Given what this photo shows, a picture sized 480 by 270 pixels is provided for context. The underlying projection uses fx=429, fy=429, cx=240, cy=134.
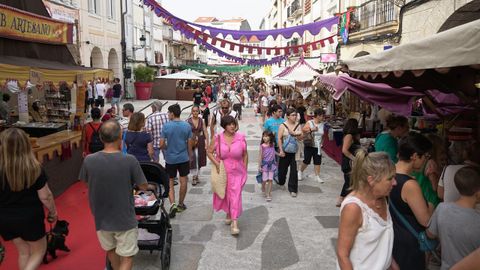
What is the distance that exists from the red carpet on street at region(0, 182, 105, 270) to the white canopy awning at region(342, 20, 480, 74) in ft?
12.8

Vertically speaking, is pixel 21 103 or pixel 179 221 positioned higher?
pixel 21 103

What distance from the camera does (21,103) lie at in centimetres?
1126

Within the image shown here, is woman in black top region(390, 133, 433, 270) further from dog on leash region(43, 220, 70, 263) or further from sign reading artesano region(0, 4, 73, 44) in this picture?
sign reading artesano region(0, 4, 73, 44)

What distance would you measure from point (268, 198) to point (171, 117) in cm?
230

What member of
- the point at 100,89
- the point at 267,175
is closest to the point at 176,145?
the point at 267,175

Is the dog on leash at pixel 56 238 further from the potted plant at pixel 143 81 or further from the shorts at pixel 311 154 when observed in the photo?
the potted plant at pixel 143 81

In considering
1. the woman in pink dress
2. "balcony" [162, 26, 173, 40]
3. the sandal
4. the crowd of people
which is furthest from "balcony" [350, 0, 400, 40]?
"balcony" [162, 26, 173, 40]

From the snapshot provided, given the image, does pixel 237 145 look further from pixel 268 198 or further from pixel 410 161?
pixel 410 161

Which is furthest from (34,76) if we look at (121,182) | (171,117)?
(121,182)

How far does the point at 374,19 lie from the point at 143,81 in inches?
819

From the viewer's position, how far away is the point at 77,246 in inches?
220

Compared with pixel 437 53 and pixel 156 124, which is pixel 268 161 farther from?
pixel 437 53

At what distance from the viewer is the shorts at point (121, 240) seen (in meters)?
3.89

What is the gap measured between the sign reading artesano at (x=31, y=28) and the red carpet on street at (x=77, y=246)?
9.88 ft
